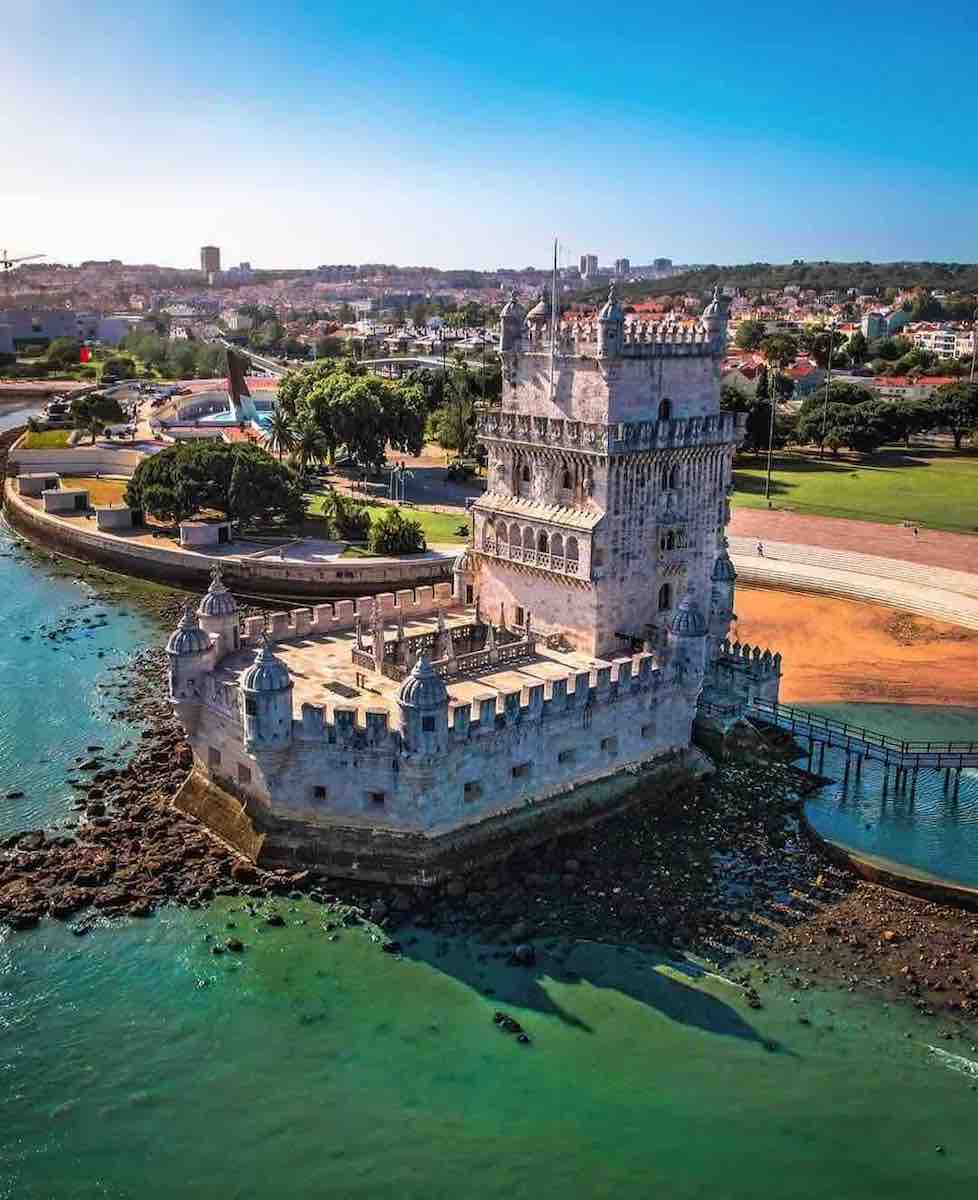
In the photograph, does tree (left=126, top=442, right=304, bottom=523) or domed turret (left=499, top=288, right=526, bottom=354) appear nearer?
domed turret (left=499, top=288, right=526, bottom=354)

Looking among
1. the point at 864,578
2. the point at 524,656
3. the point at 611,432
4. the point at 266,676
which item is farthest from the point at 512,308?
the point at 864,578

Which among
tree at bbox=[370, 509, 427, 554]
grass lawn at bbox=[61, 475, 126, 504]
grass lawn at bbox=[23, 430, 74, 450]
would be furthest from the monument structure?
grass lawn at bbox=[23, 430, 74, 450]

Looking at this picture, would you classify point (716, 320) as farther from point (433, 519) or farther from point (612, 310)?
point (433, 519)

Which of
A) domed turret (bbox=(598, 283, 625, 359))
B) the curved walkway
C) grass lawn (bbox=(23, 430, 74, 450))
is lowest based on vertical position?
the curved walkway

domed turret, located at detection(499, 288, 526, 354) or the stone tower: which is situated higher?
domed turret, located at detection(499, 288, 526, 354)

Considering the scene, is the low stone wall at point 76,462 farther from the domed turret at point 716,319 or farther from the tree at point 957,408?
the tree at point 957,408

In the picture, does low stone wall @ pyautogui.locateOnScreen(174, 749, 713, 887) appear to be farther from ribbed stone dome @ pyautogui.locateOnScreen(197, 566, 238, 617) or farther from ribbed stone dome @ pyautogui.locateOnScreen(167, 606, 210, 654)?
ribbed stone dome @ pyautogui.locateOnScreen(197, 566, 238, 617)

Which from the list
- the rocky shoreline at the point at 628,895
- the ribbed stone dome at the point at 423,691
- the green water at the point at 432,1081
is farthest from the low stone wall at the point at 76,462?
the green water at the point at 432,1081
